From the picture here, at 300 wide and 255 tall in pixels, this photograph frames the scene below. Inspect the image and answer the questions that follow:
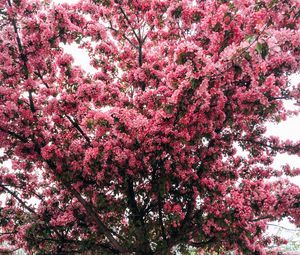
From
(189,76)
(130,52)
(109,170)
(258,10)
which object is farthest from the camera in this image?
(130,52)

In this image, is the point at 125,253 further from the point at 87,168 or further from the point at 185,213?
the point at 87,168

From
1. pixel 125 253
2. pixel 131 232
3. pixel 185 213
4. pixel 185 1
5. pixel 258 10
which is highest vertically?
pixel 185 1

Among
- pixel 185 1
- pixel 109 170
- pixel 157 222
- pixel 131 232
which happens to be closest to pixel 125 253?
pixel 131 232

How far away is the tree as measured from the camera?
21.5 feet

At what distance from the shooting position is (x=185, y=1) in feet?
26.9

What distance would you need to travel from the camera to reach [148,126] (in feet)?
22.8

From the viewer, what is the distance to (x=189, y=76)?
531cm

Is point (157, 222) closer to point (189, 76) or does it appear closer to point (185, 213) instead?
point (185, 213)

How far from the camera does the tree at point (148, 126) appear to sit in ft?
21.5

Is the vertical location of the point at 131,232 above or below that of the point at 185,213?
below

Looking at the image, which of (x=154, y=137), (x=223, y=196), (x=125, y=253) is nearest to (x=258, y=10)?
(x=154, y=137)

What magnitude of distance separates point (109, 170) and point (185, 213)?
267 cm

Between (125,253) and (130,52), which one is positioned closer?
(125,253)

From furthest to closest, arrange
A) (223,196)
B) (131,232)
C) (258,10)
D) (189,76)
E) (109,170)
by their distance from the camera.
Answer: (131,232), (223,196), (109,170), (258,10), (189,76)
